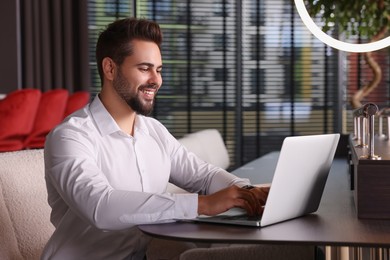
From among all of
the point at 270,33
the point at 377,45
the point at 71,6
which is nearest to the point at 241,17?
the point at 270,33

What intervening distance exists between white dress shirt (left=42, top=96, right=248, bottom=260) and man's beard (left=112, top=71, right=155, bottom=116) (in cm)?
7

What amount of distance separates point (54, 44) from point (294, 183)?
583 cm

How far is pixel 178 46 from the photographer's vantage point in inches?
317

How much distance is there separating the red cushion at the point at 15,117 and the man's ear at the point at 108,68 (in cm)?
279

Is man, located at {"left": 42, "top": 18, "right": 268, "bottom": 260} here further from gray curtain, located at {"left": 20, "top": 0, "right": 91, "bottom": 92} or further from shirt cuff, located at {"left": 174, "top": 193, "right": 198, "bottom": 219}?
gray curtain, located at {"left": 20, "top": 0, "right": 91, "bottom": 92}

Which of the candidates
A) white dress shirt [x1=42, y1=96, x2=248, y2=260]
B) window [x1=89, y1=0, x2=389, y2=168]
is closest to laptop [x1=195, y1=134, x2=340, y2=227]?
white dress shirt [x1=42, y1=96, x2=248, y2=260]

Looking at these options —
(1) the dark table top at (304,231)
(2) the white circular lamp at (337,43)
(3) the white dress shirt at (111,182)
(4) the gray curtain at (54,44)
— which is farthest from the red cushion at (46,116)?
(1) the dark table top at (304,231)

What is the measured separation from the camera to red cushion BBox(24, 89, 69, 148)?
18.3 ft

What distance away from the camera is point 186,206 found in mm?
2066

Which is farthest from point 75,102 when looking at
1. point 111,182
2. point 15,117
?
point 111,182

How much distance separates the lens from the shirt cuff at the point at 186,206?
2057 mm

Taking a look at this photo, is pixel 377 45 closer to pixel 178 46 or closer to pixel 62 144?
pixel 62 144

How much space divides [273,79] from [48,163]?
598cm

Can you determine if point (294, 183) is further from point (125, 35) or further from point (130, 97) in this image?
point (125, 35)
